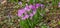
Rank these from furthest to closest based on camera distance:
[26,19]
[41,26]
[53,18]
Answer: [53,18], [41,26], [26,19]

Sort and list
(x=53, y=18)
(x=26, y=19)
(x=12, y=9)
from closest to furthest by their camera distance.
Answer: (x=26, y=19)
(x=53, y=18)
(x=12, y=9)

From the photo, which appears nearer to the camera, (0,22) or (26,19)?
(26,19)

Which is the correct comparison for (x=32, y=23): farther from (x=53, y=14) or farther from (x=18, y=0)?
(x=18, y=0)

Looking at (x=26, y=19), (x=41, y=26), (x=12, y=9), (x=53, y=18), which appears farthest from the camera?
(x=12, y=9)

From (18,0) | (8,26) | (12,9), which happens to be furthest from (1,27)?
(18,0)

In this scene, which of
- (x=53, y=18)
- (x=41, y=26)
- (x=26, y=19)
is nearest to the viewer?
(x=26, y=19)

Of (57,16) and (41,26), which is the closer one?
(41,26)

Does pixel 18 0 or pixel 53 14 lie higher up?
pixel 18 0

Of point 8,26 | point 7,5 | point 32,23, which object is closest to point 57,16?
point 32,23

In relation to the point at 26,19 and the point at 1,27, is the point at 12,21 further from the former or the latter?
the point at 26,19
